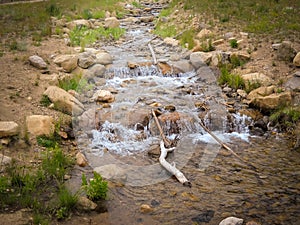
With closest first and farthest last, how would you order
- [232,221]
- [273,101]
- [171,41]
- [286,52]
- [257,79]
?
[232,221] < [273,101] < [257,79] < [286,52] < [171,41]

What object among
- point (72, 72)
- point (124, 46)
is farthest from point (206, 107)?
point (124, 46)

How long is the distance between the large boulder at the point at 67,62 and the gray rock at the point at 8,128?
3.78m

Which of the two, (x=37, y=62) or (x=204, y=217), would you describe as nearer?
(x=204, y=217)

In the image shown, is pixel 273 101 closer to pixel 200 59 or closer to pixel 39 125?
pixel 200 59

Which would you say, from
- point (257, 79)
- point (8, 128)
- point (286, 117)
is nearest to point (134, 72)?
point (257, 79)

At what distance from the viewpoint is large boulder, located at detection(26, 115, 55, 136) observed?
6.30 meters

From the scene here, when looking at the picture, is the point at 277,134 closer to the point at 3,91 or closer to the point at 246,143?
the point at 246,143

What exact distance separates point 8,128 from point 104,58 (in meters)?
5.89

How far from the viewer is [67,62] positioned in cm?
966

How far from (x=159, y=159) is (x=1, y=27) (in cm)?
944

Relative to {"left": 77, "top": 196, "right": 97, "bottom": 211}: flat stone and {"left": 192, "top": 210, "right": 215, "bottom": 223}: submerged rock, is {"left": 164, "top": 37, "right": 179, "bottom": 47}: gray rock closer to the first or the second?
{"left": 192, "top": 210, "right": 215, "bottom": 223}: submerged rock

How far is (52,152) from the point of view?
580 centimetres

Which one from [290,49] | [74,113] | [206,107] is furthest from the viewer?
[290,49]

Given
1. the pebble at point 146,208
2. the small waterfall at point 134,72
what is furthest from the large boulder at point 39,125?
the small waterfall at point 134,72
